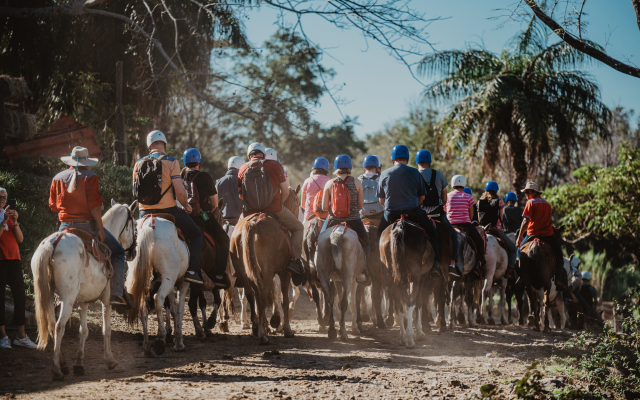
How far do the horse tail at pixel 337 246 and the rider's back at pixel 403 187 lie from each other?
841 mm

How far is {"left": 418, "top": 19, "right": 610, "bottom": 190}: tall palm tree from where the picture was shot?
21.1 m

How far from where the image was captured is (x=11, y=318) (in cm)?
928

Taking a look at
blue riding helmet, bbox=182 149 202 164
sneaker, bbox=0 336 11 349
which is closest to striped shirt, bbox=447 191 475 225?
blue riding helmet, bbox=182 149 202 164

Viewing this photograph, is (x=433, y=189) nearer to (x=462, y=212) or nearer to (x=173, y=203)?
(x=462, y=212)

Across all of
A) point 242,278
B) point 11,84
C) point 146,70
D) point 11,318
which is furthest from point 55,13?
point 242,278

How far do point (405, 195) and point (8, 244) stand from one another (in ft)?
18.2

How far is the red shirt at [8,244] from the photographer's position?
8008 mm

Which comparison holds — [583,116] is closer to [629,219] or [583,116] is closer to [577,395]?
[629,219]

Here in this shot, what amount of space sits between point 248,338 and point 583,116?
58.1 feet

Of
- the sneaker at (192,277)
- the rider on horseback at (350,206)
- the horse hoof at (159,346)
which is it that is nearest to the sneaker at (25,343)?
the horse hoof at (159,346)

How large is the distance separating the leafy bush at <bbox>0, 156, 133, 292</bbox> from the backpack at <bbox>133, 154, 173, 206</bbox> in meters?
5.57

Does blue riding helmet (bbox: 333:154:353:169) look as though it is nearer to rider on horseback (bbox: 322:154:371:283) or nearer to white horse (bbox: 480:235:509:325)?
rider on horseback (bbox: 322:154:371:283)

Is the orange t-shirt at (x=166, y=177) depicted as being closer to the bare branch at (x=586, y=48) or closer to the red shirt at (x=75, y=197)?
the red shirt at (x=75, y=197)

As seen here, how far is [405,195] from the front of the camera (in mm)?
8727
